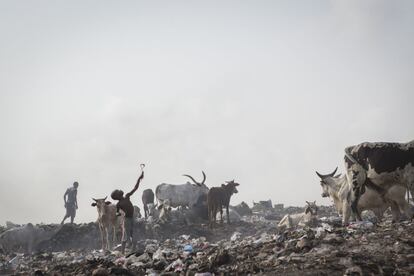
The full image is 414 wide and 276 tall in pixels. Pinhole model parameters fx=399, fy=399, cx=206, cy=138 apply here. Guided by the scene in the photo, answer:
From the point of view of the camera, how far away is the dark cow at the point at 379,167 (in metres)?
10.1

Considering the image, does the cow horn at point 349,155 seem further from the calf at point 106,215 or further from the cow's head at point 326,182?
the calf at point 106,215

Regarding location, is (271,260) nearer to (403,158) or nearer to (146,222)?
(403,158)

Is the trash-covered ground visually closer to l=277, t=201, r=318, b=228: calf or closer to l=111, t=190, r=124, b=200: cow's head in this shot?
l=111, t=190, r=124, b=200: cow's head

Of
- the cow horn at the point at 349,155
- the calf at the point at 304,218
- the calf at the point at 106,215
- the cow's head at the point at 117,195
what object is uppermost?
the cow horn at the point at 349,155

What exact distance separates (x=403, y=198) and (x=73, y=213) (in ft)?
49.6

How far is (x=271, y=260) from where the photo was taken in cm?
656

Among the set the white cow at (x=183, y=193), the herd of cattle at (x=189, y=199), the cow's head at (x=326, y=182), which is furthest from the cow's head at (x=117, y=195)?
the white cow at (x=183, y=193)

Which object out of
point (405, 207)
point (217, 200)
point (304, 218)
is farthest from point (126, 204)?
point (217, 200)

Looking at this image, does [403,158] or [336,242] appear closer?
[336,242]

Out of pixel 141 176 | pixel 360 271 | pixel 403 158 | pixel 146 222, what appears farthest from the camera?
pixel 146 222

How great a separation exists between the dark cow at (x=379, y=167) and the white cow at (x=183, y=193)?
45.4 feet

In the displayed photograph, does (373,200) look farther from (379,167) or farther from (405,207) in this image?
(379,167)

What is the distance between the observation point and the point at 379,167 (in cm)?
1033

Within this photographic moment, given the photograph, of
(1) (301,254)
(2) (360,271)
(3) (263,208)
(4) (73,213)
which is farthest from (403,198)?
(3) (263,208)
